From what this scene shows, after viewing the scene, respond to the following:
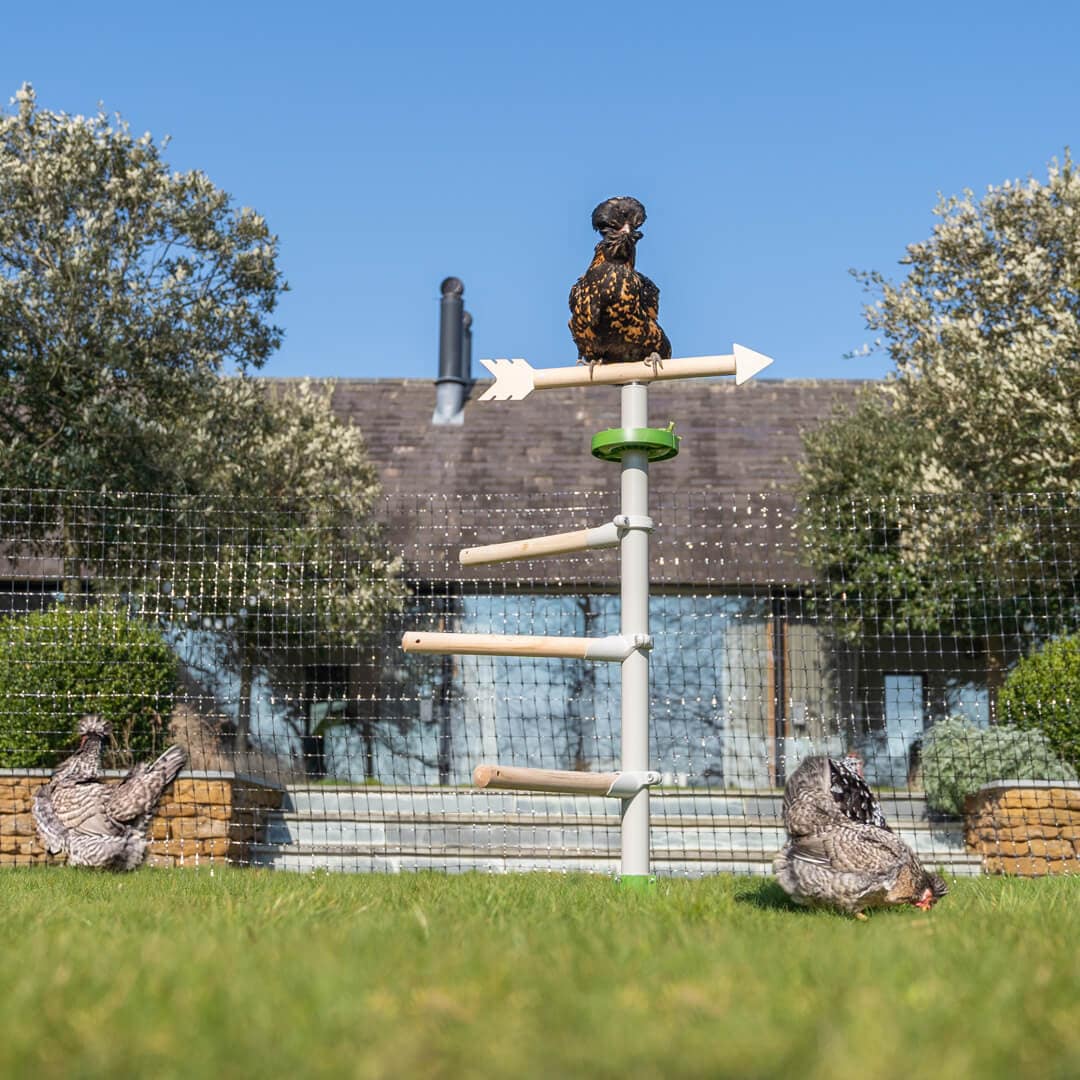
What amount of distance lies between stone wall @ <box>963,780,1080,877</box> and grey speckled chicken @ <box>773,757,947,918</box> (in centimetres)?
460

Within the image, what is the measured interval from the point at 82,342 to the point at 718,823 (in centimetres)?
835

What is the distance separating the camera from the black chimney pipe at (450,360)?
2188cm

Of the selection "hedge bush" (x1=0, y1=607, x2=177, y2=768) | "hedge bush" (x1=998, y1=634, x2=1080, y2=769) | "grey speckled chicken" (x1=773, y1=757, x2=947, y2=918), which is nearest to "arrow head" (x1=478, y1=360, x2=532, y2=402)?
"grey speckled chicken" (x1=773, y1=757, x2=947, y2=918)

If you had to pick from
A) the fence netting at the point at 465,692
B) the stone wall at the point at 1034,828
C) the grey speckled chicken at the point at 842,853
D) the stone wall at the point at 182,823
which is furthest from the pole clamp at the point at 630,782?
the stone wall at the point at 1034,828

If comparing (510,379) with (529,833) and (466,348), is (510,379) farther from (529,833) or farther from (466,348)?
(466,348)

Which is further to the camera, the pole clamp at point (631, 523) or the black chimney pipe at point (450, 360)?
the black chimney pipe at point (450, 360)

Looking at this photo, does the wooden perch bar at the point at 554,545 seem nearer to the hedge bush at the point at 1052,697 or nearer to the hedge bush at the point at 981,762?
the hedge bush at the point at 981,762

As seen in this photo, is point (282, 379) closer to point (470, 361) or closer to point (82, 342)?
point (470, 361)

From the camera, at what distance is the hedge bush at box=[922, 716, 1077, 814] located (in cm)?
1003

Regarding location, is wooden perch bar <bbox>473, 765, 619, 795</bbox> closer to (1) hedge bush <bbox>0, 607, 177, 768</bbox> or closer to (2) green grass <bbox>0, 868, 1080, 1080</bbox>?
(2) green grass <bbox>0, 868, 1080, 1080</bbox>

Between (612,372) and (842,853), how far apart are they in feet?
8.42

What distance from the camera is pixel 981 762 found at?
33.1 ft

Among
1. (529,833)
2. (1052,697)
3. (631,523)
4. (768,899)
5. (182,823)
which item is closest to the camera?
(768,899)

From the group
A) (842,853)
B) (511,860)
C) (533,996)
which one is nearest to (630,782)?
(842,853)
